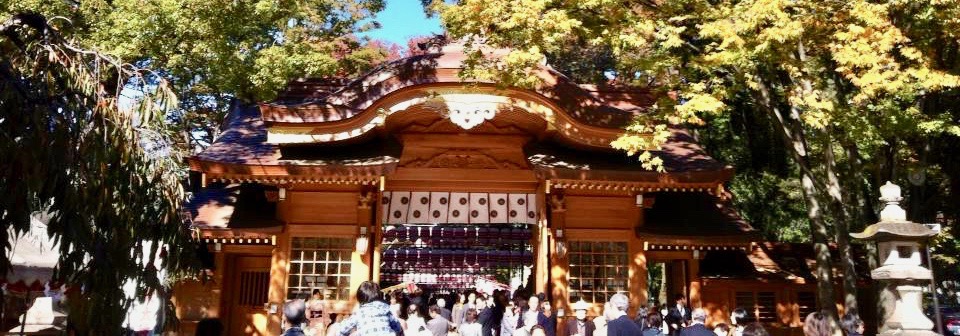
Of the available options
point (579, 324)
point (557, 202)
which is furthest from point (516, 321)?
point (557, 202)

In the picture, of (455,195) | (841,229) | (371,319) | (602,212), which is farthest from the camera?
(455,195)

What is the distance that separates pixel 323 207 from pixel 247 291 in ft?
8.70

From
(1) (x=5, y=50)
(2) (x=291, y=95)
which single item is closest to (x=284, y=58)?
(2) (x=291, y=95)

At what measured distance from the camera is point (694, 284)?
12164mm

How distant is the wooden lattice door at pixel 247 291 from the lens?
39.8 feet

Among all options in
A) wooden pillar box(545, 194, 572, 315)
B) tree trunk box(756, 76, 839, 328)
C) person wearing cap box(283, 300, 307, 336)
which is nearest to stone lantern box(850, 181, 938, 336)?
tree trunk box(756, 76, 839, 328)

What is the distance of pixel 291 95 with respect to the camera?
13250mm

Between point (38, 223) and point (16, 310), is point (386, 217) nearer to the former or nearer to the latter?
point (38, 223)

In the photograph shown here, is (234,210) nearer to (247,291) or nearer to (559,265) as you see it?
(247,291)

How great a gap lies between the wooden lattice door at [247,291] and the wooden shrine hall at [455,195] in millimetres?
26

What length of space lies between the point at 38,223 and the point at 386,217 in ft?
18.9

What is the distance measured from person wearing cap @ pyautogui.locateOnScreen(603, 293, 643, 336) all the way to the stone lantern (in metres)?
4.16

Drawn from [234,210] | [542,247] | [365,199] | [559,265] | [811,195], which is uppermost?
[811,195]

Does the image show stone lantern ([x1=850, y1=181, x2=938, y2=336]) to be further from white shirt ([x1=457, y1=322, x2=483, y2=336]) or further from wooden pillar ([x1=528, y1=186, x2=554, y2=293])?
white shirt ([x1=457, y1=322, x2=483, y2=336])
